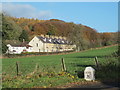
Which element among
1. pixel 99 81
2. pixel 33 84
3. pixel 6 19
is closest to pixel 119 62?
pixel 99 81

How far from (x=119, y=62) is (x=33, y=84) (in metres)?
6.79

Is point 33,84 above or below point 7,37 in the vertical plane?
below

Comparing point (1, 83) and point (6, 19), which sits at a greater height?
point (6, 19)

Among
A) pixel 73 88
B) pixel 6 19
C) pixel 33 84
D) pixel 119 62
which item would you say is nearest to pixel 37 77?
pixel 33 84

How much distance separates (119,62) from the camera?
527 inches

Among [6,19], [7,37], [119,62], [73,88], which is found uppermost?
[6,19]

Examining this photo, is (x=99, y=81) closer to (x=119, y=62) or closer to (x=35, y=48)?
(x=119, y=62)

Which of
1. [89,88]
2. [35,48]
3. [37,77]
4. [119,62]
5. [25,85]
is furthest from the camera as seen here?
[35,48]

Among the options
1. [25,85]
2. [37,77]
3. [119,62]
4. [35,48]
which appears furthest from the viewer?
[35,48]

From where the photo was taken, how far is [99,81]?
1056 centimetres

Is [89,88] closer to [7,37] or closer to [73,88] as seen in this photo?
[73,88]

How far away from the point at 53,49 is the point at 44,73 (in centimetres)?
8349

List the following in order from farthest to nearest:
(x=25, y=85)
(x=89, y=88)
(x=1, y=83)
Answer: (x=1, y=83), (x=25, y=85), (x=89, y=88)

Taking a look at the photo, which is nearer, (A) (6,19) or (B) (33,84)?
(B) (33,84)
